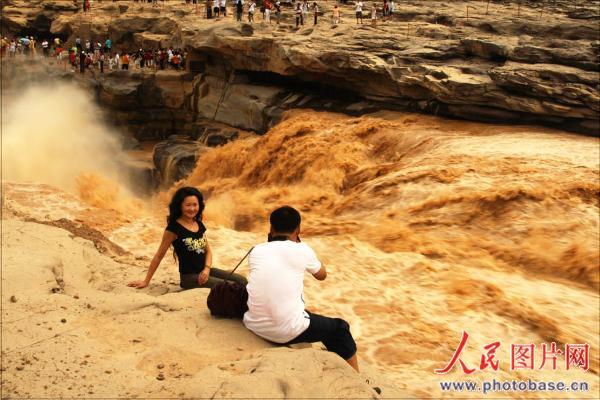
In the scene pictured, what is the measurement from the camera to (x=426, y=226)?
26.5 feet

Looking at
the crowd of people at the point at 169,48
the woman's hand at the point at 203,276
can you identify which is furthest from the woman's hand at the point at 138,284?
the crowd of people at the point at 169,48

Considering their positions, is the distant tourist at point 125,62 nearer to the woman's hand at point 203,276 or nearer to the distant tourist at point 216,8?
the distant tourist at point 216,8

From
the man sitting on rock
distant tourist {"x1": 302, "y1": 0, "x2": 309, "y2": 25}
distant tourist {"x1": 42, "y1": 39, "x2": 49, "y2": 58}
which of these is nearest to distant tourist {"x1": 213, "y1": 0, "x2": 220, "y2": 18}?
distant tourist {"x1": 302, "y1": 0, "x2": 309, "y2": 25}

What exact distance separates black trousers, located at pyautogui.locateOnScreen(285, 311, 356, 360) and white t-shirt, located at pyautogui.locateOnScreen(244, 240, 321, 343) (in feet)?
0.13

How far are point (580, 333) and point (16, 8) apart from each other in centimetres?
3149

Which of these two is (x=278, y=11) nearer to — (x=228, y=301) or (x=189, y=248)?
(x=189, y=248)

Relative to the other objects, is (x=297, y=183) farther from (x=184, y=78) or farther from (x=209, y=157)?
(x=184, y=78)

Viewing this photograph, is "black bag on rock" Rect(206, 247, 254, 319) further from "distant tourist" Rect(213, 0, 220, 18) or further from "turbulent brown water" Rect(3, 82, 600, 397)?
"distant tourist" Rect(213, 0, 220, 18)

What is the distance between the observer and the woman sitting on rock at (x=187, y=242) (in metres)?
4.22

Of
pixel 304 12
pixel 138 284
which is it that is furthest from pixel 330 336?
pixel 304 12

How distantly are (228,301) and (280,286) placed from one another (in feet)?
1.89

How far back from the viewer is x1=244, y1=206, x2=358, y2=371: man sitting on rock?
3084 millimetres

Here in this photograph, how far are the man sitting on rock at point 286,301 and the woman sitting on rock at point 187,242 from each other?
3.98 feet

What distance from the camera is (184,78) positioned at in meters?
21.5
